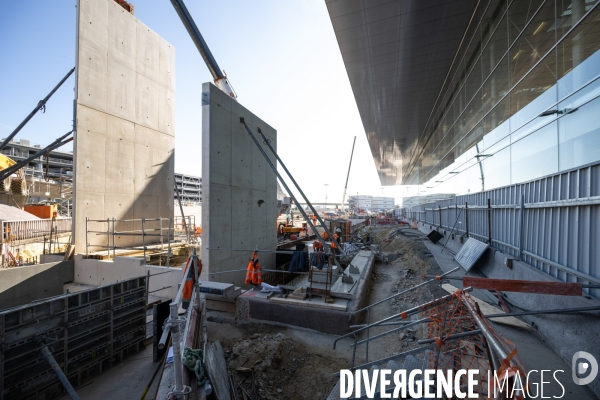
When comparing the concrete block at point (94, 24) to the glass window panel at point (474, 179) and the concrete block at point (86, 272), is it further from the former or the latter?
the glass window panel at point (474, 179)

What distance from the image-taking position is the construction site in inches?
134

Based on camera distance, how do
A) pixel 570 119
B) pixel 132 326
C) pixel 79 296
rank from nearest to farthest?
pixel 79 296, pixel 570 119, pixel 132 326

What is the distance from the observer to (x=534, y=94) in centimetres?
752

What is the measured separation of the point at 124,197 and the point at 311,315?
11556 millimetres

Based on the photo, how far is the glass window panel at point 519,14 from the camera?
287 inches

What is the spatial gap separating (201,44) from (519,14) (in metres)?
16.9

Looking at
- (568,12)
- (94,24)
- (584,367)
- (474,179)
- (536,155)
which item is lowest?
(584,367)

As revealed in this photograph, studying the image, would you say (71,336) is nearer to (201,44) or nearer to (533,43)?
(533,43)

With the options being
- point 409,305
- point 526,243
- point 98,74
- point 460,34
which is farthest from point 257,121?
point 526,243

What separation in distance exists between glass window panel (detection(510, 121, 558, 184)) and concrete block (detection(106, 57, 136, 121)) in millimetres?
16665

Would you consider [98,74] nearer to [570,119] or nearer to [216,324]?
[216,324]

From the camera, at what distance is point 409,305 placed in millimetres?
7344

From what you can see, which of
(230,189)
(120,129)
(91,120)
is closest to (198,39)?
(120,129)

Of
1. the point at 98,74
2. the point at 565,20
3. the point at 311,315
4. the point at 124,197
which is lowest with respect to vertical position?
the point at 311,315
